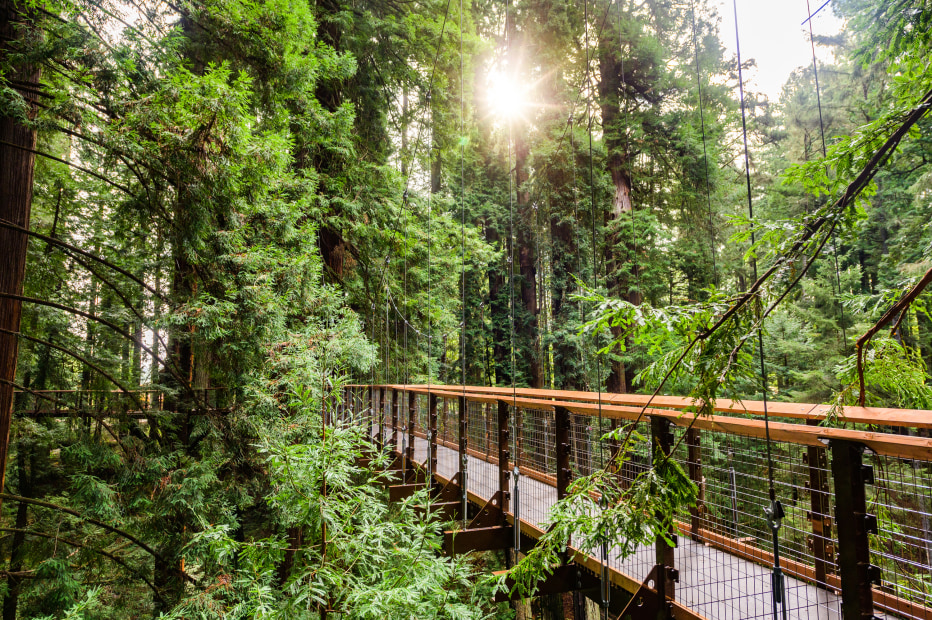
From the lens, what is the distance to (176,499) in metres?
3.27

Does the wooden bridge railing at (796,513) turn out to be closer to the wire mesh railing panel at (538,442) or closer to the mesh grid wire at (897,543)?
the mesh grid wire at (897,543)

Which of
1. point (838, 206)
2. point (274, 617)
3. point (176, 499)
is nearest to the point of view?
point (838, 206)

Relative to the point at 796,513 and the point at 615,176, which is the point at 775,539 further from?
the point at 615,176

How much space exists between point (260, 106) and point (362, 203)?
71.2 inches

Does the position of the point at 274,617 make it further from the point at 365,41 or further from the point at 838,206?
the point at 365,41

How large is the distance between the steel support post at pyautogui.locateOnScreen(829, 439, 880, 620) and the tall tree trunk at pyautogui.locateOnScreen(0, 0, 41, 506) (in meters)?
5.08

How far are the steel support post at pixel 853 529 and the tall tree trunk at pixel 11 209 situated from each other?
508cm

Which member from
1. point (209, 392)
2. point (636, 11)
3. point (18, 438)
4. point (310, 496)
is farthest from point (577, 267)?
point (18, 438)

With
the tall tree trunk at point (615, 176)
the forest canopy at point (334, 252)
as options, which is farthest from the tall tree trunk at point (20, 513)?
the tall tree trunk at point (615, 176)

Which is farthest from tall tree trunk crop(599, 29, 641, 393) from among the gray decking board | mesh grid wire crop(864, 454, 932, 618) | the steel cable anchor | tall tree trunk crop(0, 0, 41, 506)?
tall tree trunk crop(0, 0, 41, 506)

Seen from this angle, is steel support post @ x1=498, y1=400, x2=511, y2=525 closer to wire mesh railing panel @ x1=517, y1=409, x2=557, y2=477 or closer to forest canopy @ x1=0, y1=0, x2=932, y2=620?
wire mesh railing panel @ x1=517, y1=409, x2=557, y2=477

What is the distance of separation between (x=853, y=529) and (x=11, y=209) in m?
5.52

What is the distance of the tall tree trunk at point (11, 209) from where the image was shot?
11.3 feet

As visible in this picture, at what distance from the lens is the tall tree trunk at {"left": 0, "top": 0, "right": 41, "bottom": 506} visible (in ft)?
11.3
